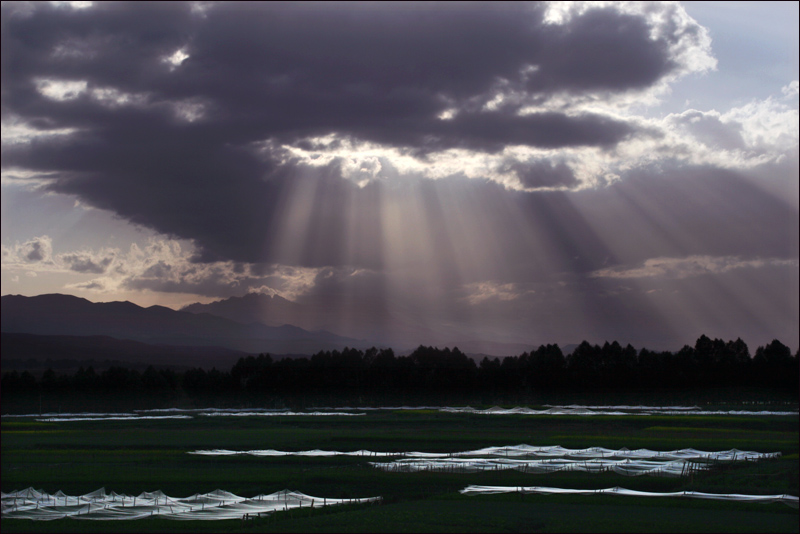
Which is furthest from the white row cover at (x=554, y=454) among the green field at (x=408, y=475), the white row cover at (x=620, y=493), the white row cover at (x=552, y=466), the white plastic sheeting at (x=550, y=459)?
the white row cover at (x=620, y=493)

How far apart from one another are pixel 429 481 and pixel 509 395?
105m

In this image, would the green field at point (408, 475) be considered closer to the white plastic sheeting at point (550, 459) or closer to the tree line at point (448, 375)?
the white plastic sheeting at point (550, 459)

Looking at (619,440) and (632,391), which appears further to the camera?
(632,391)

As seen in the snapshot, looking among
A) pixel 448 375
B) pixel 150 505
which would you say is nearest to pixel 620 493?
pixel 150 505

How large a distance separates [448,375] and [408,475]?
4255 inches

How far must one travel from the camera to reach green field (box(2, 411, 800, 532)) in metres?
28.0

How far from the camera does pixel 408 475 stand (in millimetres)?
40906

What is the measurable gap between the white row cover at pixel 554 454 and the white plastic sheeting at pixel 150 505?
1774 cm

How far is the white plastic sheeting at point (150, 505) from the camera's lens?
29547 mm

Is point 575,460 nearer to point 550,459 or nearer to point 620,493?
point 550,459

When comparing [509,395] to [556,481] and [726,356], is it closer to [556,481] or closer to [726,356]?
[726,356]

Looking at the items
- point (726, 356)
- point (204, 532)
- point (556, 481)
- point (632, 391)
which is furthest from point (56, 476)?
point (726, 356)

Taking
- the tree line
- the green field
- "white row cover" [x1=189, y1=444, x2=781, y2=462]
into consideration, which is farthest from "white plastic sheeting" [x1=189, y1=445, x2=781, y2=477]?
the tree line

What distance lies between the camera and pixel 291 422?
284ft
